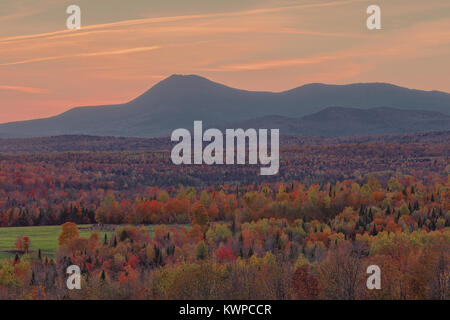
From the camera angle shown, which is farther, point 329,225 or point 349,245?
point 329,225

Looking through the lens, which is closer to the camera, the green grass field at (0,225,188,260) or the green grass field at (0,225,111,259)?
the green grass field at (0,225,188,260)

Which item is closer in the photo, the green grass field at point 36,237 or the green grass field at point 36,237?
the green grass field at point 36,237
